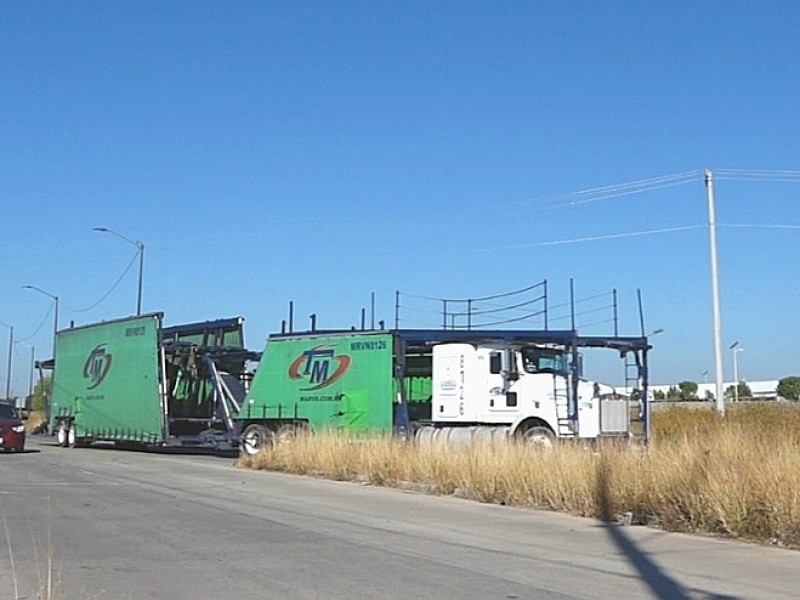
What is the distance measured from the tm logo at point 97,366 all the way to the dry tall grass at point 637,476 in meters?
14.6

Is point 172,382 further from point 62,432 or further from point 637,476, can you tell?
point 637,476

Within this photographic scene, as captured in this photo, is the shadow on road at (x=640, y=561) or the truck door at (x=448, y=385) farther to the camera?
the truck door at (x=448, y=385)

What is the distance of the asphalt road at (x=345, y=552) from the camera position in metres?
9.48

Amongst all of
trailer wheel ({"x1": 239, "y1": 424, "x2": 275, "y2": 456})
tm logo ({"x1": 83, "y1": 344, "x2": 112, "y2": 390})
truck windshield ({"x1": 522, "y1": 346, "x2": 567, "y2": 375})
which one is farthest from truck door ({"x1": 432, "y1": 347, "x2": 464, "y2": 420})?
tm logo ({"x1": 83, "y1": 344, "x2": 112, "y2": 390})

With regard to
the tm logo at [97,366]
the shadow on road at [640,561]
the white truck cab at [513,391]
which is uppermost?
the tm logo at [97,366]

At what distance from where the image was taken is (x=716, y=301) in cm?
2962

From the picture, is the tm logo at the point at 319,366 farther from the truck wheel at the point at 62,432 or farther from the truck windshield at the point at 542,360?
the truck wheel at the point at 62,432

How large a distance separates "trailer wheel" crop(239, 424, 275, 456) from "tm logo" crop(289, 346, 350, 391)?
182cm

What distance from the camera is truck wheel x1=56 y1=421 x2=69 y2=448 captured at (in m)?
40.0

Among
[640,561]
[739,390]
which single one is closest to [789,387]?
[739,390]

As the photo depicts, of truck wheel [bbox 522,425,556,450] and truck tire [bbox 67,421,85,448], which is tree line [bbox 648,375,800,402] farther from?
truck wheel [bbox 522,425,556,450]

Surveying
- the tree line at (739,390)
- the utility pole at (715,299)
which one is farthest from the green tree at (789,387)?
the utility pole at (715,299)

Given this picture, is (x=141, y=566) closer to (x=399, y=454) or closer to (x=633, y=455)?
(x=633, y=455)

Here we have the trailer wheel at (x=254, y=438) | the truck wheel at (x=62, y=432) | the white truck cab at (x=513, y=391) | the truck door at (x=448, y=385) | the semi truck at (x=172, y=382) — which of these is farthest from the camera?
the truck wheel at (x=62, y=432)
